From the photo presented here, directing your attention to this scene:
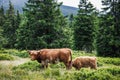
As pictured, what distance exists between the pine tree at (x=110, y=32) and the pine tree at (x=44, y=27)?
472 centimetres

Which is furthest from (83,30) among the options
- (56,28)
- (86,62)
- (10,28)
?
(86,62)

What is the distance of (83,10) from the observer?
1821 inches

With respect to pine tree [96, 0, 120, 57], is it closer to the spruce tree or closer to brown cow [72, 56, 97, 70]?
brown cow [72, 56, 97, 70]

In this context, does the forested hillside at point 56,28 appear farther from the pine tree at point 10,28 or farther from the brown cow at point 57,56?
the pine tree at point 10,28

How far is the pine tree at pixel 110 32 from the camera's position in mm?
34350

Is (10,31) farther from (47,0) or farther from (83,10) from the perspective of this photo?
(47,0)

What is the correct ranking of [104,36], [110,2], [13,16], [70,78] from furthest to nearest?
Result: [13,16] → [110,2] → [104,36] → [70,78]

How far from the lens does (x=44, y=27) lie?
1446 inches

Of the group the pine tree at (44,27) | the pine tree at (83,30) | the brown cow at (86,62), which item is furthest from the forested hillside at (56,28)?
the brown cow at (86,62)

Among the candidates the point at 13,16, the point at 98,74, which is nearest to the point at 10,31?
the point at 13,16

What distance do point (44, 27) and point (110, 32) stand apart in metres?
8.66

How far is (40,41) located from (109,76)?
2308cm

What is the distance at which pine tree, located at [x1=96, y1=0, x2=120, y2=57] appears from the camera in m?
34.3

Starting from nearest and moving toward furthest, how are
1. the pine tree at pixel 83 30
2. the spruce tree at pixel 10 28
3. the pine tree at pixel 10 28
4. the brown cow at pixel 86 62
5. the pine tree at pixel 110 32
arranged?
the brown cow at pixel 86 62, the pine tree at pixel 110 32, the pine tree at pixel 83 30, the pine tree at pixel 10 28, the spruce tree at pixel 10 28
